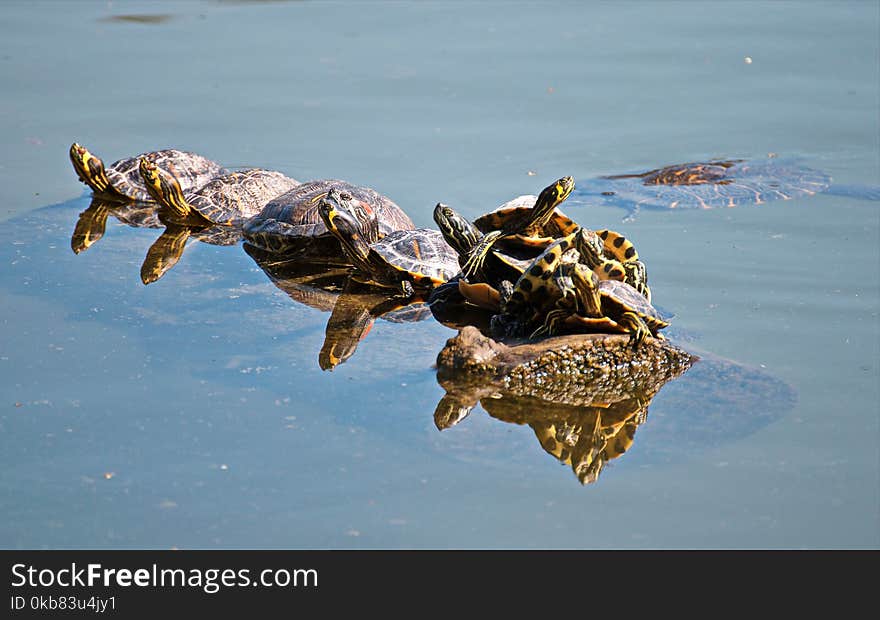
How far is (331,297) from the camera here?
4906 millimetres

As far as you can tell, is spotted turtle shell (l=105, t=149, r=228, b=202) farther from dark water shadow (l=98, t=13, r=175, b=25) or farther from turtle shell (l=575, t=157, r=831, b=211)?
dark water shadow (l=98, t=13, r=175, b=25)

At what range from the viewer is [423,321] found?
4.59m

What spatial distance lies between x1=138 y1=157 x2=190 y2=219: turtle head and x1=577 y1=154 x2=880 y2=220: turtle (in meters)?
2.51

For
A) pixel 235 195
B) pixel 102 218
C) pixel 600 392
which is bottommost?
pixel 600 392

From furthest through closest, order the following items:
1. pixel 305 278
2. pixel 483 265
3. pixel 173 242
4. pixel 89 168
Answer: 1. pixel 89 168
2. pixel 173 242
3. pixel 305 278
4. pixel 483 265

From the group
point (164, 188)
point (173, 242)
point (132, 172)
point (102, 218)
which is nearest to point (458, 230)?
point (173, 242)

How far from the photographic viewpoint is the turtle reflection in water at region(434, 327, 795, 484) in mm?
3627

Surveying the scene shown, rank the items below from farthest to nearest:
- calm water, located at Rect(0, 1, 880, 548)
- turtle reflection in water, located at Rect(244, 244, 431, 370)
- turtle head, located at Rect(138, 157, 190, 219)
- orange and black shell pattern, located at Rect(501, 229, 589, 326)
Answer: turtle head, located at Rect(138, 157, 190, 219), turtle reflection in water, located at Rect(244, 244, 431, 370), orange and black shell pattern, located at Rect(501, 229, 589, 326), calm water, located at Rect(0, 1, 880, 548)

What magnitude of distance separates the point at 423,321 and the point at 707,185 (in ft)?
10.1

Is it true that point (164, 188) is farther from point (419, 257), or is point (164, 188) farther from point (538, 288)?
point (538, 288)

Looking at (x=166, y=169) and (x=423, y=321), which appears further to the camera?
(x=166, y=169)

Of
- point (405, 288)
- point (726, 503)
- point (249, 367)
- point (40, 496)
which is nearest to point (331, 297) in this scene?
point (405, 288)

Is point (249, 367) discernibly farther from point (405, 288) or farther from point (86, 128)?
point (86, 128)

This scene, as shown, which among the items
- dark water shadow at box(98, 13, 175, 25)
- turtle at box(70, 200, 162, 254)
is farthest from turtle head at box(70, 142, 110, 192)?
dark water shadow at box(98, 13, 175, 25)
